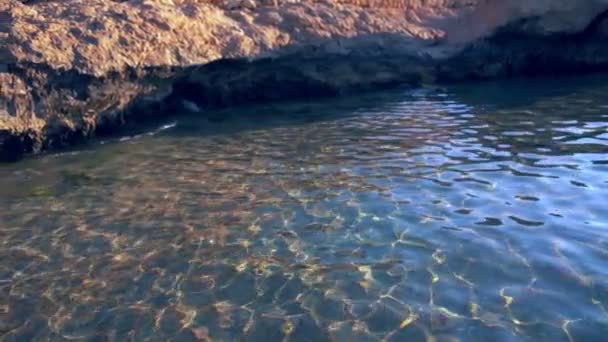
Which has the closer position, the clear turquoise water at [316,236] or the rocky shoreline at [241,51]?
the clear turquoise water at [316,236]

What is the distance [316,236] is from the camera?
233 inches

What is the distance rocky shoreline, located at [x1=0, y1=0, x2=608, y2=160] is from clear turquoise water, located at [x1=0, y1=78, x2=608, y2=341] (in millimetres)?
817

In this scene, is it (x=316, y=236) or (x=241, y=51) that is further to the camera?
(x=241, y=51)

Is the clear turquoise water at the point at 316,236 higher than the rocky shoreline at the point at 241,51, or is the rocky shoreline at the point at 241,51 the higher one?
the rocky shoreline at the point at 241,51

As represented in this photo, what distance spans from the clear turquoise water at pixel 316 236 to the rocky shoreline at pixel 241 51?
2.68 ft

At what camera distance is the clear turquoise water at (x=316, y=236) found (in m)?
4.54

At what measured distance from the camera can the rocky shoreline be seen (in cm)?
941

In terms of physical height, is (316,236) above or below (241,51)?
below

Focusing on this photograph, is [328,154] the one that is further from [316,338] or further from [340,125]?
[316,338]

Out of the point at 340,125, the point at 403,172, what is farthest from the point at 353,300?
the point at 340,125

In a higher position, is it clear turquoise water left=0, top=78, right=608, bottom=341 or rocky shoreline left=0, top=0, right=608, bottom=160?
rocky shoreline left=0, top=0, right=608, bottom=160

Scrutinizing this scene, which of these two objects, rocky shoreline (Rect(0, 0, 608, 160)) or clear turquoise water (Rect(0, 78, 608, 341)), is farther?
rocky shoreline (Rect(0, 0, 608, 160))

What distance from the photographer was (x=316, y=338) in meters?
4.30

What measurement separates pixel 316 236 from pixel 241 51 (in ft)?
21.2
